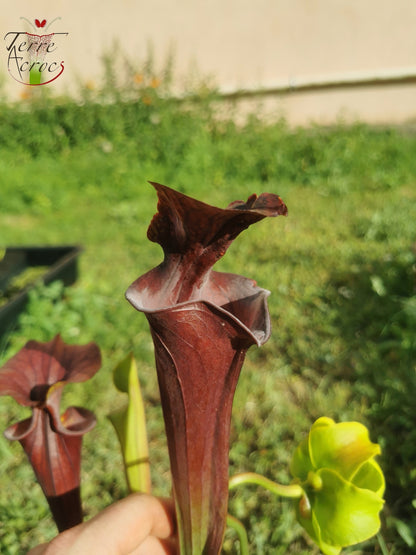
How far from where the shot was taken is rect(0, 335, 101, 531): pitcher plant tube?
687 millimetres

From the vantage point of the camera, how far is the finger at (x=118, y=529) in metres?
0.52

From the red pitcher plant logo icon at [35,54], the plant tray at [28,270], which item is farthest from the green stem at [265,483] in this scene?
the plant tray at [28,270]

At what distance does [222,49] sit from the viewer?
4180 millimetres

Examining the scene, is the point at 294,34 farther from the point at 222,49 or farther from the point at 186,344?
the point at 186,344

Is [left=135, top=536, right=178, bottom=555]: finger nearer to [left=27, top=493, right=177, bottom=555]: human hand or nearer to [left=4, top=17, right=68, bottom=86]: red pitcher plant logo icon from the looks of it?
[left=27, top=493, right=177, bottom=555]: human hand

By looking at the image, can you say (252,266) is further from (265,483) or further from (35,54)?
(265,483)

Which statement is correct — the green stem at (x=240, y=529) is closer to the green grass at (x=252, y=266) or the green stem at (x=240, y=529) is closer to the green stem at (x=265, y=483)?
the green stem at (x=265, y=483)

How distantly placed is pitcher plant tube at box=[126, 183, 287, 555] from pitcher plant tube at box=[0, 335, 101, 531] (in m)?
0.21

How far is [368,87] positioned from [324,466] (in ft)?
14.9

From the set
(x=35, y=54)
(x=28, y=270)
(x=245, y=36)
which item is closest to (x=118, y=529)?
(x=35, y=54)

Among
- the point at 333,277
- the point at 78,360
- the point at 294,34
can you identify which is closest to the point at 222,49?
the point at 294,34

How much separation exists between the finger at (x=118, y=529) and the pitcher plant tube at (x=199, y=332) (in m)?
0.04

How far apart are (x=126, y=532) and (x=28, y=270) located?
7.25ft

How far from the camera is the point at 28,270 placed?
2.55 m
